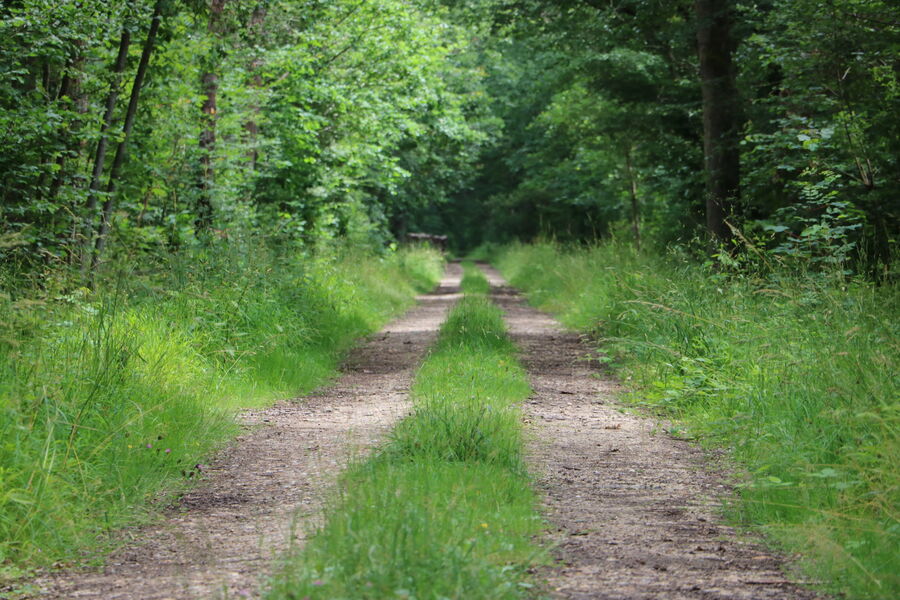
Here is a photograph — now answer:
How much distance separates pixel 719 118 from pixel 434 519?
11.4 meters

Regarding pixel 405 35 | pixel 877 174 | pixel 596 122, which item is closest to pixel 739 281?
pixel 877 174

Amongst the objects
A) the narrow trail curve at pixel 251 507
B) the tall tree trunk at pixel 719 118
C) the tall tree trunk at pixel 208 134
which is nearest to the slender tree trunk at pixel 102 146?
the tall tree trunk at pixel 208 134

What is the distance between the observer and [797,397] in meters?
6.23

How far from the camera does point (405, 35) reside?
2106cm

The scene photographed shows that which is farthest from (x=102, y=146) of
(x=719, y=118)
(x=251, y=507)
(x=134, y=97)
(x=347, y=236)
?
(x=347, y=236)

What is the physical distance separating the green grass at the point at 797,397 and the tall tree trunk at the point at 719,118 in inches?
105

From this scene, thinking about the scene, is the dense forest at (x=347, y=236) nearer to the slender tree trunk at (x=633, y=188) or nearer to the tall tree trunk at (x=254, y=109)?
the tall tree trunk at (x=254, y=109)

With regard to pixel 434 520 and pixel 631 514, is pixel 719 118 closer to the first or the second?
pixel 631 514

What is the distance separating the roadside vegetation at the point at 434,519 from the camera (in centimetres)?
348

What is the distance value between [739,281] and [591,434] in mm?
3644

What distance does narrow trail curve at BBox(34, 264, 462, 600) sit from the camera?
4.01m

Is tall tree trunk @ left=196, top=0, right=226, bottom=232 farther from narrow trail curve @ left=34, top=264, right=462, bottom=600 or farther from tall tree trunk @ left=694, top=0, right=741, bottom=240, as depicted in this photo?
tall tree trunk @ left=694, top=0, right=741, bottom=240

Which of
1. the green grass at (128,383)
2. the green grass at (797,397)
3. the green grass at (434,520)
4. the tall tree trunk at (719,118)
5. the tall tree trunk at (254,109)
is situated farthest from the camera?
the tall tree trunk at (254,109)

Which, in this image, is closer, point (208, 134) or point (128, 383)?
point (128, 383)
